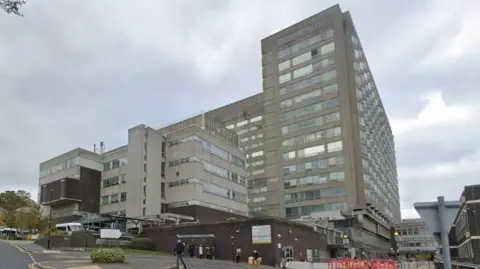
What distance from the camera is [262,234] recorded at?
48469 mm

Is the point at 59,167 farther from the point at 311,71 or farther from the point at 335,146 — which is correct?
the point at 311,71

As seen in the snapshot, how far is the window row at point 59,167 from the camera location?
8590 centimetres

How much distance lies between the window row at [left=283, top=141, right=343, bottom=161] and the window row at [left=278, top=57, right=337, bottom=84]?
1449 centimetres

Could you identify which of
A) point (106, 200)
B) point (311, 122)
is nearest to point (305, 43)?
point (311, 122)

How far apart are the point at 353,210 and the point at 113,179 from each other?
45.2 metres

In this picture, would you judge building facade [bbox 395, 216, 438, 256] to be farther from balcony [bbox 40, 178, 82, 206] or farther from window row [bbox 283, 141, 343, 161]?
balcony [bbox 40, 178, 82, 206]

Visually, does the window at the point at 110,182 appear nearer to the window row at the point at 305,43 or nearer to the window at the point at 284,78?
the window at the point at 284,78

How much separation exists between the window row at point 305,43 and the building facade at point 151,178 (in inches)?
1333

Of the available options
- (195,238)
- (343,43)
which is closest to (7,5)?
(195,238)

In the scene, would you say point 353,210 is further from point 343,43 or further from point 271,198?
point 343,43

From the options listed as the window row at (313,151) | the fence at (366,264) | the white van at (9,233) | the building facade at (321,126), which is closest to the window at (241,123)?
the building facade at (321,126)

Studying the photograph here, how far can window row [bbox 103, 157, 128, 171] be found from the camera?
82750mm

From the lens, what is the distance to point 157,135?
8069 centimetres

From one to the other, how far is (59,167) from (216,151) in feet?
97.8
